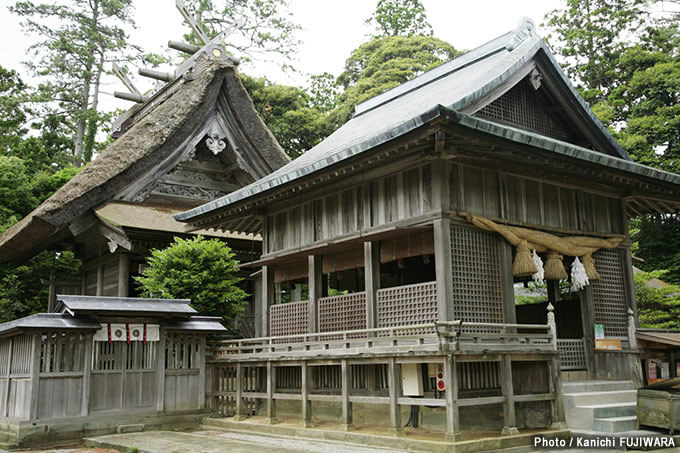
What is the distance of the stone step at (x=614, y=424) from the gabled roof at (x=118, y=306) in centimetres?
821

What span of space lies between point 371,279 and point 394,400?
→ 9.47 feet

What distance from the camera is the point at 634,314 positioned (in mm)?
13867

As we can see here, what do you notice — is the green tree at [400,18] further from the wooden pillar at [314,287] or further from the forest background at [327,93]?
the wooden pillar at [314,287]

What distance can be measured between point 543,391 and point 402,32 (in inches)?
1518

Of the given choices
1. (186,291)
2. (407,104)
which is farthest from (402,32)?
(186,291)

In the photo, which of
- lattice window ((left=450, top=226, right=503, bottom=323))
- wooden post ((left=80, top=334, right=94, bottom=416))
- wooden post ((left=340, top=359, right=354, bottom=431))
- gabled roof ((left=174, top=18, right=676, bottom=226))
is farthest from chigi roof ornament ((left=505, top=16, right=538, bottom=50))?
Answer: wooden post ((left=80, top=334, right=94, bottom=416))

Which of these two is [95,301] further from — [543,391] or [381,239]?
[543,391]

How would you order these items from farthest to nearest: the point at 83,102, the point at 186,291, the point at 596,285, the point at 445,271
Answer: the point at 83,102, the point at 186,291, the point at 596,285, the point at 445,271

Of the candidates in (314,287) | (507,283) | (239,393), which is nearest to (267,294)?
(314,287)

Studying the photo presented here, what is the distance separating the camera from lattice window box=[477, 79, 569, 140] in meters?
13.2

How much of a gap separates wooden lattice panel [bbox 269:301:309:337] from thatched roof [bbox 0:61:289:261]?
6168 millimetres

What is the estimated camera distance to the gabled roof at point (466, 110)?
11.0 metres

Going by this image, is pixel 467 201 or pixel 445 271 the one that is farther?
pixel 467 201

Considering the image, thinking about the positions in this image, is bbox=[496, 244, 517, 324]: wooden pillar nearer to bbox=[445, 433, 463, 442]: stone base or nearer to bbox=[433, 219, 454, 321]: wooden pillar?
bbox=[433, 219, 454, 321]: wooden pillar
